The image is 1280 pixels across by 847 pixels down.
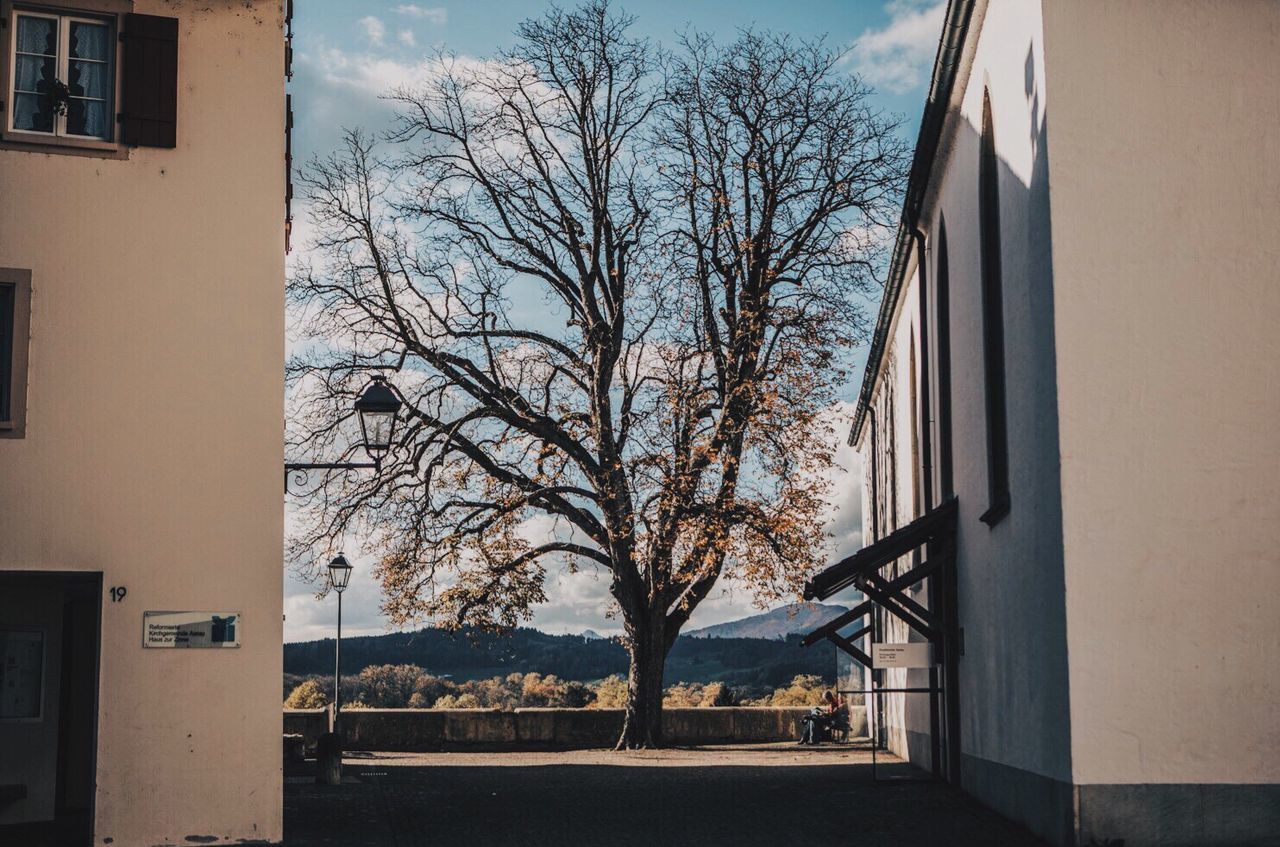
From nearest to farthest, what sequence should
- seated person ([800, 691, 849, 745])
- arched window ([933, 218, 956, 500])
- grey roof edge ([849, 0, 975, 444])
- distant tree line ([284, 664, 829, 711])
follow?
grey roof edge ([849, 0, 975, 444]) < arched window ([933, 218, 956, 500]) < seated person ([800, 691, 849, 745]) < distant tree line ([284, 664, 829, 711])

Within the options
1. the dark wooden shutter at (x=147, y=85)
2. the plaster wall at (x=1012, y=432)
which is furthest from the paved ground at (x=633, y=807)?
the dark wooden shutter at (x=147, y=85)

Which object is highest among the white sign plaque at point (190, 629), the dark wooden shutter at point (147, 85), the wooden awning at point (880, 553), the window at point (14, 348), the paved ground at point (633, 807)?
the dark wooden shutter at point (147, 85)

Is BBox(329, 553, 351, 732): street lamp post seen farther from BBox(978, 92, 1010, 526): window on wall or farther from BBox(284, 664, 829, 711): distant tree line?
BBox(978, 92, 1010, 526): window on wall

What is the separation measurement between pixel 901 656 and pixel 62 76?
12.0 meters

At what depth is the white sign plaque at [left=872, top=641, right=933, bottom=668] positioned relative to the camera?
20.1 meters

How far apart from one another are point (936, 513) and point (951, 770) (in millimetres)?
3348

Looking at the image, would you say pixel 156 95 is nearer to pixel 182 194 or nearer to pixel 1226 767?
pixel 182 194

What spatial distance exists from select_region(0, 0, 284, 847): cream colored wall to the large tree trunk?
16.6m

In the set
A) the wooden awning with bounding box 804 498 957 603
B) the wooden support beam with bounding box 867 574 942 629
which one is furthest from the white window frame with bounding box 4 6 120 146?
the wooden support beam with bounding box 867 574 942 629

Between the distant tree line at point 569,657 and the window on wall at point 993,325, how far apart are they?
594 inches

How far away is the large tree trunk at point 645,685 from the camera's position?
30594mm

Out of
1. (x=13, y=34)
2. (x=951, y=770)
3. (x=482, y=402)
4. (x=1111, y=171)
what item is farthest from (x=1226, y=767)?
(x=482, y=402)

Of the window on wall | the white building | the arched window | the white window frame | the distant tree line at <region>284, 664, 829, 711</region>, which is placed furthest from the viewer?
the distant tree line at <region>284, 664, 829, 711</region>

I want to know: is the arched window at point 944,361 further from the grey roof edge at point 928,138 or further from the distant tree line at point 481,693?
the distant tree line at point 481,693
